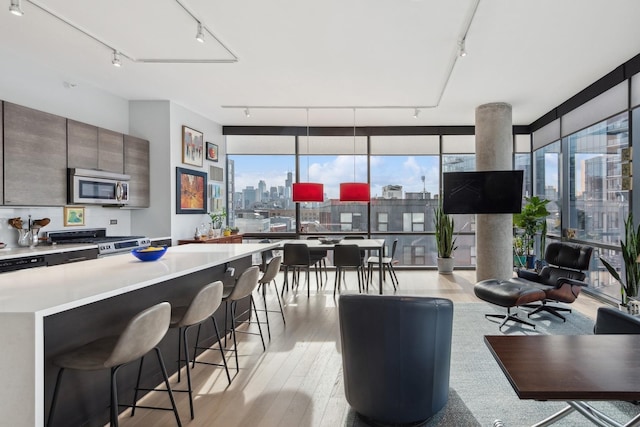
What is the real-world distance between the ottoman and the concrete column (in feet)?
4.94

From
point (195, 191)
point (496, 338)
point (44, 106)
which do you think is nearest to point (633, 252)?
point (496, 338)

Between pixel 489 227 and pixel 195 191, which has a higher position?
pixel 195 191

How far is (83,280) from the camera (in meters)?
2.16

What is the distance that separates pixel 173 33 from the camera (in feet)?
11.8

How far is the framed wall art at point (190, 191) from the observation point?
19.5 feet

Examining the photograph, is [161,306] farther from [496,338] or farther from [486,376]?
[486,376]

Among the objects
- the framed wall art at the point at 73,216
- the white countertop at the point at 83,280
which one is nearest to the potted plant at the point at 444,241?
the white countertop at the point at 83,280

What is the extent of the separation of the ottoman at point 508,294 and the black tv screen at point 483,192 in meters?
1.66

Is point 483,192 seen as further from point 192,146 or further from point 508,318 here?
point 192,146

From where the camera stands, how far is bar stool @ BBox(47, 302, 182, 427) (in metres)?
1.72

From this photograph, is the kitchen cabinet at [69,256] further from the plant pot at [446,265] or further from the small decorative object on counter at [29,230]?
the plant pot at [446,265]

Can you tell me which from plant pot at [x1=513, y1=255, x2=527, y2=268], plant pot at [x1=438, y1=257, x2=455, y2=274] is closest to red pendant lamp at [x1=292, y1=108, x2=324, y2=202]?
plant pot at [x1=438, y1=257, x2=455, y2=274]

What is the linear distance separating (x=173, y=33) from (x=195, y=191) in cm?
321

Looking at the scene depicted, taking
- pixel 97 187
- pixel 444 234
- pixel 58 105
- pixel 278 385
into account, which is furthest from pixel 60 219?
pixel 444 234
